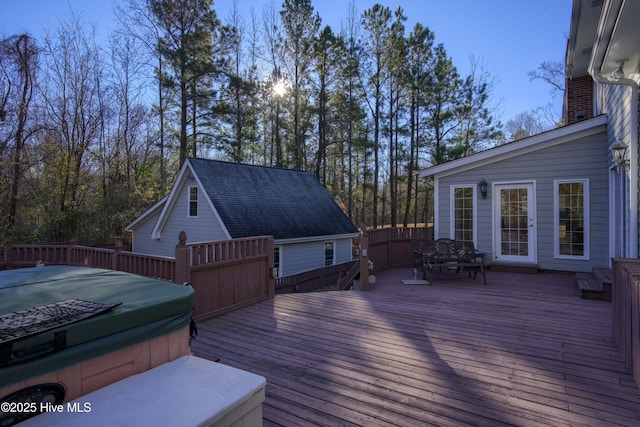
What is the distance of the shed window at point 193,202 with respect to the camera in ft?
37.4

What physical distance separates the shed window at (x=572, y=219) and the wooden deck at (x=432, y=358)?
1668 millimetres

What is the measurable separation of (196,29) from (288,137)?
21.5 ft

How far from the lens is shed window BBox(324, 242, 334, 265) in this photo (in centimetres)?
1348

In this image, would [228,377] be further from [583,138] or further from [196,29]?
[196,29]

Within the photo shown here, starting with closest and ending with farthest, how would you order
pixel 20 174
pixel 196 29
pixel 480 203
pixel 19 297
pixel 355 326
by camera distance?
pixel 19 297
pixel 355 326
pixel 480 203
pixel 20 174
pixel 196 29

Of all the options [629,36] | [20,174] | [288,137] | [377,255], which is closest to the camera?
[629,36]

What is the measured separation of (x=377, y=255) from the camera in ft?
26.1

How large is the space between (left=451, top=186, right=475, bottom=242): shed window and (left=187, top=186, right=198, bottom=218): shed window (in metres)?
8.05

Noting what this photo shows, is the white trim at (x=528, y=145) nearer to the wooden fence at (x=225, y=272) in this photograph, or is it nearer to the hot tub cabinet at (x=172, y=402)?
the wooden fence at (x=225, y=272)

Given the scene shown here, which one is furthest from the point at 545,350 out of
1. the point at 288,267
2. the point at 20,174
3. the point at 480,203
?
the point at 20,174

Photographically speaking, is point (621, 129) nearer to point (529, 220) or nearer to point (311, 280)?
point (529, 220)

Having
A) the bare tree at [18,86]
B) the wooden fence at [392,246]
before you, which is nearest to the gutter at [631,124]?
the wooden fence at [392,246]

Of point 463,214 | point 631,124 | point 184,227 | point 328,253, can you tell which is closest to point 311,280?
point 328,253

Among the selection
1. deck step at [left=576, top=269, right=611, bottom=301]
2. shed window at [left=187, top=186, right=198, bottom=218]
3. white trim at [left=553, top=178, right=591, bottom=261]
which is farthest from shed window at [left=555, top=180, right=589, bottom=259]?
shed window at [left=187, top=186, right=198, bottom=218]
